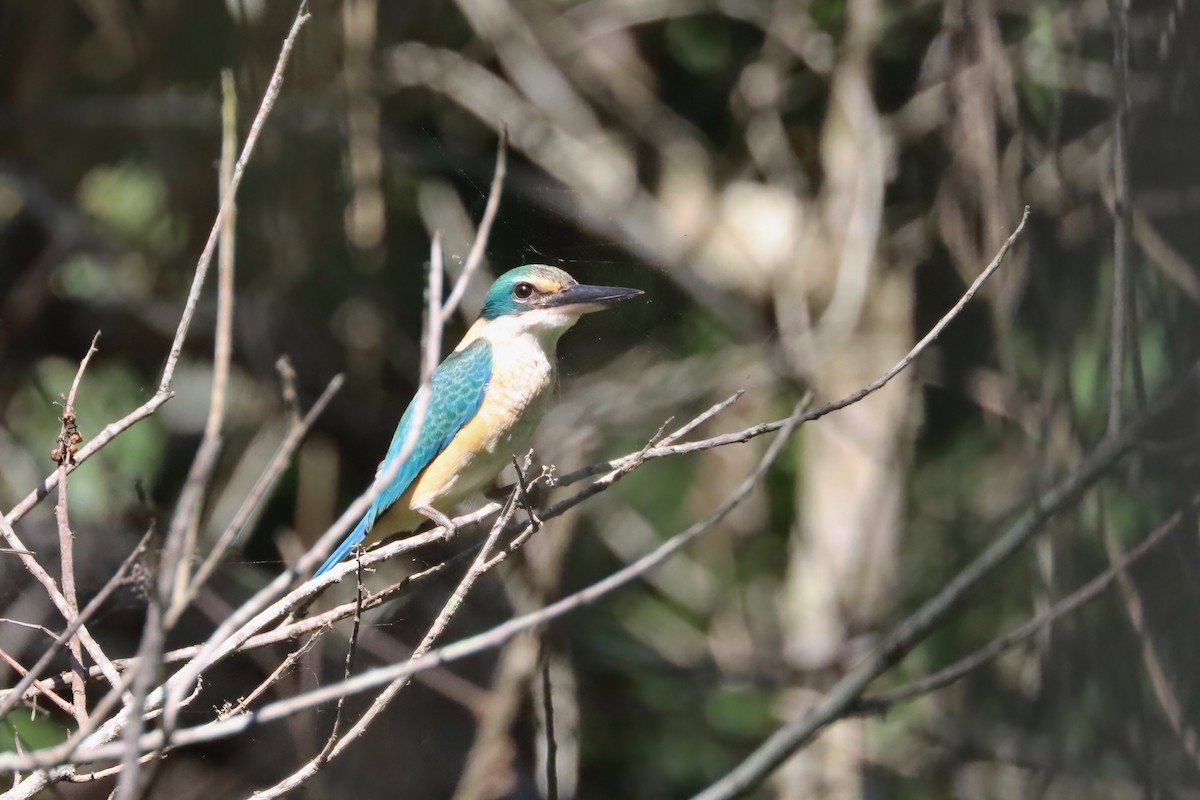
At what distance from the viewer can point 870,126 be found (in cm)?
400

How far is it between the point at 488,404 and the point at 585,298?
0.94 feet

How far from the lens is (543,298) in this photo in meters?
2.37

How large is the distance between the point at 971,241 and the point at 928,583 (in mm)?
1144

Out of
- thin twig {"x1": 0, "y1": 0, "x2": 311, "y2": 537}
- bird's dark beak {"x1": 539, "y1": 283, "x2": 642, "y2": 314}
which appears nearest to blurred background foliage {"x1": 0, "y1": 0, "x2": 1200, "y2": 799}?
bird's dark beak {"x1": 539, "y1": 283, "x2": 642, "y2": 314}

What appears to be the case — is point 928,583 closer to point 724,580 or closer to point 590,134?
point 724,580

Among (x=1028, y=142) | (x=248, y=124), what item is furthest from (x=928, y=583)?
(x=248, y=124)

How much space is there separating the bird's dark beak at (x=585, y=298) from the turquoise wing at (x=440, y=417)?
0.66 ft

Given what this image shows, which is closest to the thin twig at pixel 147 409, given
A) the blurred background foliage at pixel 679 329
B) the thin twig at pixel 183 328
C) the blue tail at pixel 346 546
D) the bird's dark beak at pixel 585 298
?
the thin twig at pixel 183 328

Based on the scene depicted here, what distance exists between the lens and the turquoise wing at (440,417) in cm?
221

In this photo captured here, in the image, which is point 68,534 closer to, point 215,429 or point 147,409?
point 147,409

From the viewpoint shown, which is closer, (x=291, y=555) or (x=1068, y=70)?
(x=291, y=555)

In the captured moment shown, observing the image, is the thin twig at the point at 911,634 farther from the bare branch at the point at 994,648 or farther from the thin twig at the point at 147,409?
the thin twig at the point at 147,409

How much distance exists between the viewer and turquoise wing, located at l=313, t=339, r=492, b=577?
2.21m

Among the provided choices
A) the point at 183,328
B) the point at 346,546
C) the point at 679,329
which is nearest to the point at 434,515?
the point at 346,546
